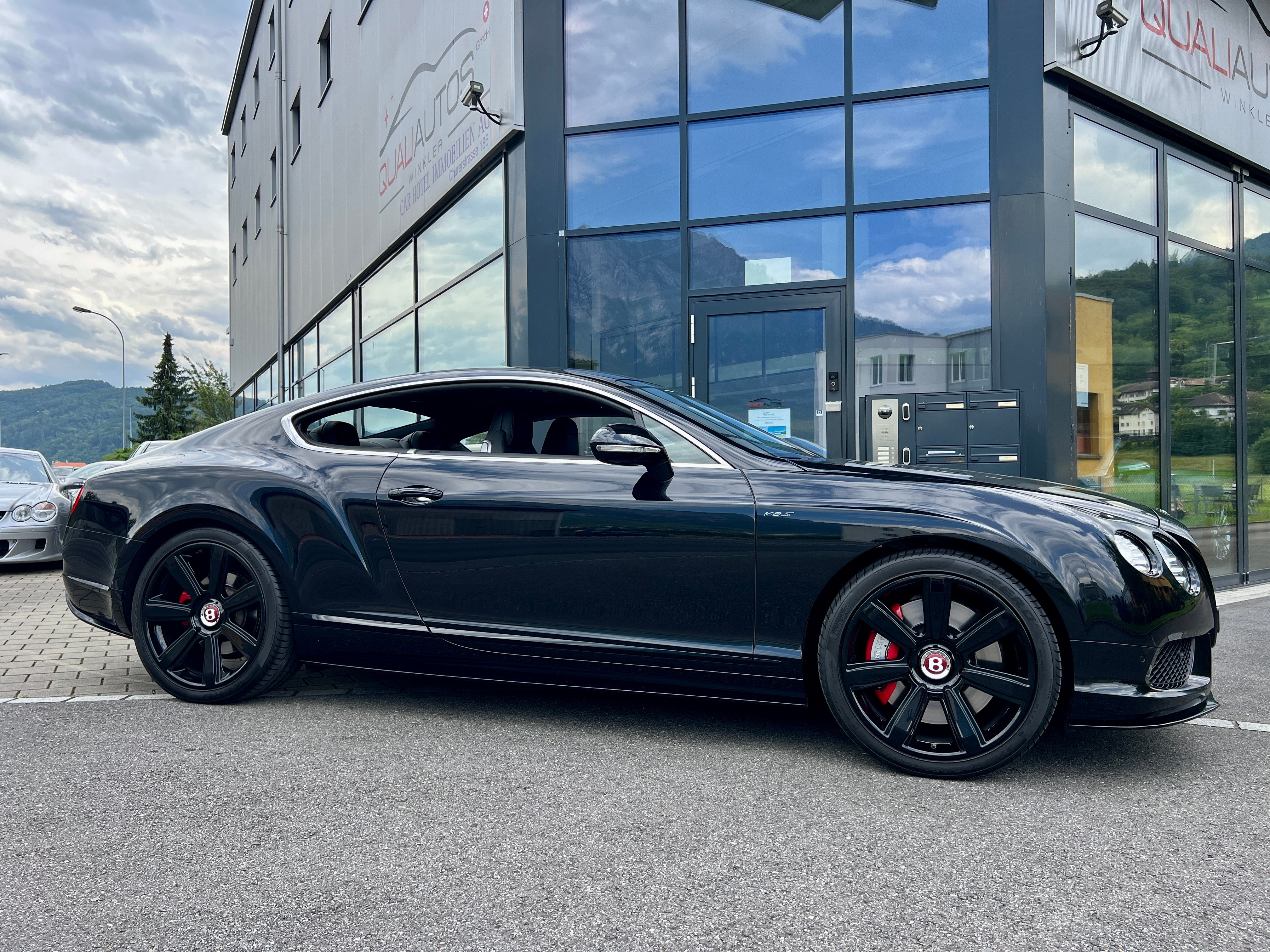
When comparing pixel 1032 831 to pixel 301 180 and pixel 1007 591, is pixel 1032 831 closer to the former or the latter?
pixel 1007 591

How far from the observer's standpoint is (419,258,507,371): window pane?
9.66 metres

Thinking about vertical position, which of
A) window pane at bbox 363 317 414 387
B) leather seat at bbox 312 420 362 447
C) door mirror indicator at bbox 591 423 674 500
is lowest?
door mirror indicator at bbox 591 423 674 500

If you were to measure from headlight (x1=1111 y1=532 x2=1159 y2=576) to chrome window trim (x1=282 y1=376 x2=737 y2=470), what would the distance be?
124cm

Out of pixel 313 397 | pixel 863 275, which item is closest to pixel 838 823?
pixel 313 397

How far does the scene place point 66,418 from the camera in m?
155

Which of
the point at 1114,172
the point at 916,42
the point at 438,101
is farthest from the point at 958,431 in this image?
the point at 438,101

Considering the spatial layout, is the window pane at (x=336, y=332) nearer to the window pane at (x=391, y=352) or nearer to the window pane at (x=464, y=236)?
the window pane at (x=391, y=352)

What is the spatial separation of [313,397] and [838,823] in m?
2.68

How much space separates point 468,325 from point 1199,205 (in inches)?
303

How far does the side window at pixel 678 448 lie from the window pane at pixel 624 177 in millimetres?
5598

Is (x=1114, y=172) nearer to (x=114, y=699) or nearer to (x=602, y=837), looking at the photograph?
(x=602, y=837)

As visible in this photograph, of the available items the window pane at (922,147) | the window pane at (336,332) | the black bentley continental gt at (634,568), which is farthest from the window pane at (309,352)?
the black bentley continental gt at (634,568)

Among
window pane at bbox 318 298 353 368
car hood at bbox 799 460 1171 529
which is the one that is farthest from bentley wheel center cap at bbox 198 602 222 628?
window pane at bbox 318 298 353 368

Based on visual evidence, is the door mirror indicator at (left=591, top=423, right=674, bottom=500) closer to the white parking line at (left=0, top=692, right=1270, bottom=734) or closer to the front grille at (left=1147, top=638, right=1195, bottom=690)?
the front grille at (left=1147, top=638, right=1195, bottom=690)
